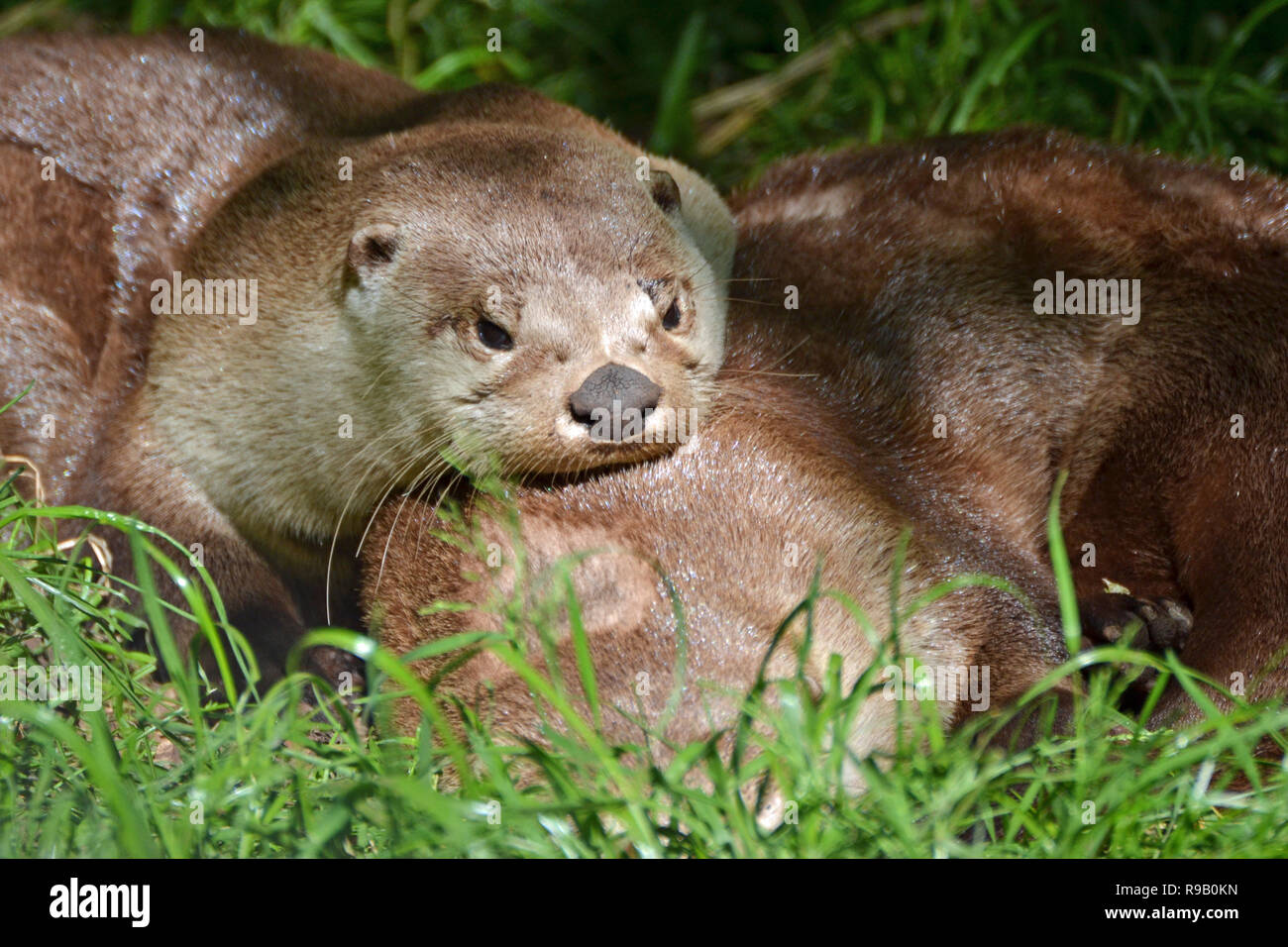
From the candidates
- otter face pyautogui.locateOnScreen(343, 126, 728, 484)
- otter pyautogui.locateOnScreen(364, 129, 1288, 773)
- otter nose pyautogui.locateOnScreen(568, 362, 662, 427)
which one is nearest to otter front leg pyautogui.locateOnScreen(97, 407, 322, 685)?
otter pyautogui.locateOnScreen(364, 129, 1288, 773)

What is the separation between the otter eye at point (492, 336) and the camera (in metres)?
3.38

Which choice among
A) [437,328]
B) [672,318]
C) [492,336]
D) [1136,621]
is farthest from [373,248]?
[1136,621]

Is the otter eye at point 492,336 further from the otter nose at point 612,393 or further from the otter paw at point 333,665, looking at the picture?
the otter paw at point 333,665

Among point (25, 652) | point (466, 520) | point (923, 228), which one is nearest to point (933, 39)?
point (923, 228)

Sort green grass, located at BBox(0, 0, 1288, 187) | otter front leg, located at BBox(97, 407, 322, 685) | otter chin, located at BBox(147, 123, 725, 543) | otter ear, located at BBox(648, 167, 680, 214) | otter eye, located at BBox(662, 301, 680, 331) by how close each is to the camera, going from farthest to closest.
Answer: green grass, located at BBox(0, 0, 1288, 187), otter front leg, located at BBox(97, 407, 322, 685), otter ear, located at BBox(648, 167, 680, 214), otter eye, located at BBox(662, 301, 680, 331), otter chin, located at BBox(147, 123, 725, 543)

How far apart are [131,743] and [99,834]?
0.53 metres

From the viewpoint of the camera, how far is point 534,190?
3510 millimetres

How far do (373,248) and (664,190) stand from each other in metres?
0.76

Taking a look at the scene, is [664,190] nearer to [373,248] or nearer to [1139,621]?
[373,248]

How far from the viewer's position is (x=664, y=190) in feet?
12.5

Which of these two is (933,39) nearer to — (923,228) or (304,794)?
(923,228)

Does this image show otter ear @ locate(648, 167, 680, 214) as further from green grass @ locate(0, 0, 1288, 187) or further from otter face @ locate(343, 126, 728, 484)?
green grass @ locate(0, 0, 1288, 187)

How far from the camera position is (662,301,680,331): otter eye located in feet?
11.5
